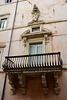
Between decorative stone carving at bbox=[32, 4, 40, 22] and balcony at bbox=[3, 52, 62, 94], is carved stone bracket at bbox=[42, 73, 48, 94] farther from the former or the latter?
decorative stone carving at bbox=[32, 4, 40, 22]

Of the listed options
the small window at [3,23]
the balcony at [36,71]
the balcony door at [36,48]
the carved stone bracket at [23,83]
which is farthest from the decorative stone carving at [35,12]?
the carved stone bracket at [23,83]

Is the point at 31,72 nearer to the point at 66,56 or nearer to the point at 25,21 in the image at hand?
the point at 66,56

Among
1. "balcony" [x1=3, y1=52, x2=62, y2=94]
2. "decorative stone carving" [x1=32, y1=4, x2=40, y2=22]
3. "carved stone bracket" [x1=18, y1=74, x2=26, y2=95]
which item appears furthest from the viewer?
"decorative stone carving" [x1=32, y1=4, x2=40, y2=22]

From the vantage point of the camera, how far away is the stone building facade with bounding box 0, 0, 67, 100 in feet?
19.8

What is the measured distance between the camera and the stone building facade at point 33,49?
605cm

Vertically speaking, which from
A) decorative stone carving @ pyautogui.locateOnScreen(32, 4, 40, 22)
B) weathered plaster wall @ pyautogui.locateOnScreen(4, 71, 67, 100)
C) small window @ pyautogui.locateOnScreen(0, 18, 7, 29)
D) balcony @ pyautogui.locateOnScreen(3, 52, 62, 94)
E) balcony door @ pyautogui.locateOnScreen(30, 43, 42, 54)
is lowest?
weathered plaster wall @ pyautogui.locateOnScreen(4, 71, 67, 100)

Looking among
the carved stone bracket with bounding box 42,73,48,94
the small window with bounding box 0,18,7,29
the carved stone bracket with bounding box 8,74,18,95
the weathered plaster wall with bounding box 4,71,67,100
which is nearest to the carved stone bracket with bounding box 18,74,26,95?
the weathered plaster wall with bounding box 4,71,67,100

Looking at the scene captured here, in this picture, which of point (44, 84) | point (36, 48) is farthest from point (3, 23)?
point (44, 84)

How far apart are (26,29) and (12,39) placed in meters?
1.29

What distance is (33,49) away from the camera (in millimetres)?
7820

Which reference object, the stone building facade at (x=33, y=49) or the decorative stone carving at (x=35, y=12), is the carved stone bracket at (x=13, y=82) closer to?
the stone building facade at (x=33, y=49)

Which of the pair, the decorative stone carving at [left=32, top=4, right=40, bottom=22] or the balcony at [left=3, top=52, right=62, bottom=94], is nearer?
the balcony at [left=3, top=52, right=62, bottom=94]

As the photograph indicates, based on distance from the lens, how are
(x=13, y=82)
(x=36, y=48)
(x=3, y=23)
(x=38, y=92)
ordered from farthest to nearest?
1. (x=3, y=23)
2. (x=36, y=48)
3. (x=13, y=82)
4. (x=38, y=92)

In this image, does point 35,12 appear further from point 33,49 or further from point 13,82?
point 13,82
